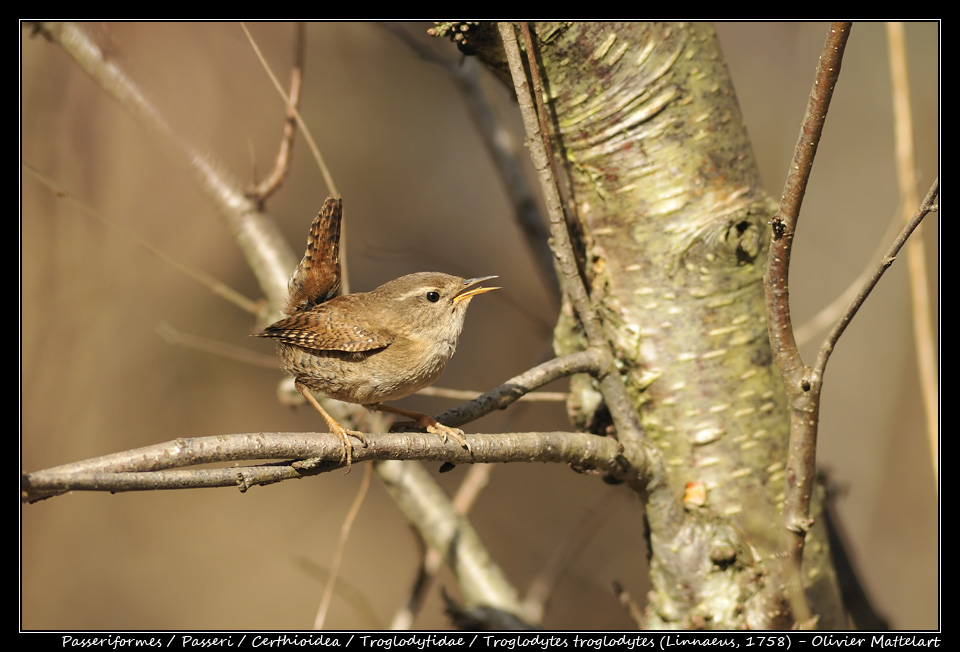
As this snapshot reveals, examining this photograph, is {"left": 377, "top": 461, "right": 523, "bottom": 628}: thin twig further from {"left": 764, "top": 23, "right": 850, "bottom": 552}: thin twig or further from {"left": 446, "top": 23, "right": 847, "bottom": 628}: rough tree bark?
{"left": 764, "top": 23, "right": 850, "bottom": 552}: thin twig

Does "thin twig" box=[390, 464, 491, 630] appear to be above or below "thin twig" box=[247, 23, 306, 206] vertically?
below

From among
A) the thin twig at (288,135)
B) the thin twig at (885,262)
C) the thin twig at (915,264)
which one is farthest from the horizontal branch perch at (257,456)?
the thin twig at (288,135)

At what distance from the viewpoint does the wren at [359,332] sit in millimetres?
2145

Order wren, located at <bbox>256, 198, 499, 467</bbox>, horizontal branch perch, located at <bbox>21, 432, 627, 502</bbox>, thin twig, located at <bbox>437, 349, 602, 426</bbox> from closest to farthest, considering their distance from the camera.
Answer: horizontal branch perch, located at <bbox>21, 432, 627, 502</bbox>, thin twig, located at <bbox>437, 349, 602, 426</bbox>, wren, located at <bbox>256, 198, 499, 467</bbox>

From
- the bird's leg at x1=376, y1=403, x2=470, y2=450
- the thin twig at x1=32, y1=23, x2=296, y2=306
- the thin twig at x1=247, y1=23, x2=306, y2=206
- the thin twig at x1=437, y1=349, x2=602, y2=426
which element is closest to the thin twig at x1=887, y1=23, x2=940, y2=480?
the thin twig at x1=437, y1=349, x2=602, y2=426

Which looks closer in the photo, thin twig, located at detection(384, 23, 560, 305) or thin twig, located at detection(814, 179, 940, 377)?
thin twig, located at detection(814, 179, 940, 377)

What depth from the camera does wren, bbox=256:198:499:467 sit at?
214cm

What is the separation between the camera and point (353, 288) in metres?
5.20

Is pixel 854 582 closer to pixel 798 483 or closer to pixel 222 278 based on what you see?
pixel 798 483

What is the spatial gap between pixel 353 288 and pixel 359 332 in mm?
3045

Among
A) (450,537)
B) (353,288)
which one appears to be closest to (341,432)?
(450,537)

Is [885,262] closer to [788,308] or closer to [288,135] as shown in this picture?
[788,308]

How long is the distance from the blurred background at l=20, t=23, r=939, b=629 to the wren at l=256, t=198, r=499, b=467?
1.00ft

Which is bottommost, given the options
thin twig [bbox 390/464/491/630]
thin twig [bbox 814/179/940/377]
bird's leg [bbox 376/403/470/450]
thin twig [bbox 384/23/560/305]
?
thin twig [bbox 390/464/491/630]
